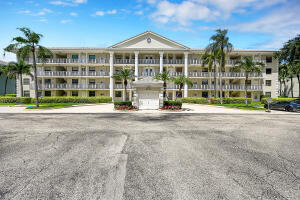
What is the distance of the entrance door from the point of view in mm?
22359

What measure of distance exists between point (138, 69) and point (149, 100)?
727 inches

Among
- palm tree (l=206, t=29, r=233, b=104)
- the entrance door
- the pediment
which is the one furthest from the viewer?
the pediment

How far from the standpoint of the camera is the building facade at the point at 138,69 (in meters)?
36.9

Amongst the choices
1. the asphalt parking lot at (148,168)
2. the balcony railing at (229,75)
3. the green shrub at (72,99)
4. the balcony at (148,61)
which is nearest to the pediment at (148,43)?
the balcony at (148,61)

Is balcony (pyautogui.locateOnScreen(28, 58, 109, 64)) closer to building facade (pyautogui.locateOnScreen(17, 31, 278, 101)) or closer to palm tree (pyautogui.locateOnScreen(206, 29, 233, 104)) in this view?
building facade (pyautogui.locateOnScreen(17, 31, 278, 101))

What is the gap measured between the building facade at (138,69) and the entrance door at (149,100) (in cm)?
1480

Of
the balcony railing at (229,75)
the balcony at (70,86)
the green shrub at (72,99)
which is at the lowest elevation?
the green shrub at (72,99)

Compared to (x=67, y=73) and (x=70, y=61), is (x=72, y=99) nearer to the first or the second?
(x=67, y=73)

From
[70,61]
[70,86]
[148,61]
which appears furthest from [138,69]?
[70,86]

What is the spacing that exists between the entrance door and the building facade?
48.6 feet

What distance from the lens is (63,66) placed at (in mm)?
39531

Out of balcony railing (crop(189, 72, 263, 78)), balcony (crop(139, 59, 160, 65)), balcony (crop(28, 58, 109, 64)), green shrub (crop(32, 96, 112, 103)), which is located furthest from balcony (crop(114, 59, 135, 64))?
balcony railing (crop(189, 72, 263, 78))

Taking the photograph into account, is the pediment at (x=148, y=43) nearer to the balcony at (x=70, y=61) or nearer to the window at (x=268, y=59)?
the balcony at (x=70, y=61)

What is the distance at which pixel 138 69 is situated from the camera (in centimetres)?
3881
